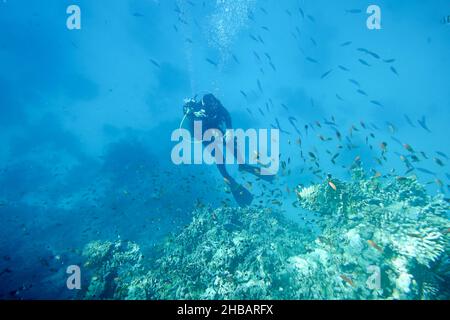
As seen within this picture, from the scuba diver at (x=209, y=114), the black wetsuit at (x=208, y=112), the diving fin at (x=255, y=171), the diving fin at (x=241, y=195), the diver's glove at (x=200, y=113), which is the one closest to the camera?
the diver's glove at (x=200, y=113)

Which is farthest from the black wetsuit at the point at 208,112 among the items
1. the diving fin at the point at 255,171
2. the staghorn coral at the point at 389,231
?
the staghorn coral at the point at 389,231

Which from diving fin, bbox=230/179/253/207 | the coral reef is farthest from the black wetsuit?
the coral reef

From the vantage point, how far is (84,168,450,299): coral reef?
24.2ft

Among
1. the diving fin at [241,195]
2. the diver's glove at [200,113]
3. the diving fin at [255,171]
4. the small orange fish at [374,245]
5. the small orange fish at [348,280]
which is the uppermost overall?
the diver's glove at [200,113]

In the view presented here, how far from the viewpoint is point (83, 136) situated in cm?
4006

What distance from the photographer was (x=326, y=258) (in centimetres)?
907

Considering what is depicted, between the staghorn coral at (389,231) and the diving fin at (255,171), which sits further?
the diving fin at (255,171)

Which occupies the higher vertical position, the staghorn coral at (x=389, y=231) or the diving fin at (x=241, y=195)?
the diving fin at (x=241, y=195)

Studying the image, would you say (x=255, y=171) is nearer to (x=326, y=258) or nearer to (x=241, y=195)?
(x=241, y=195)

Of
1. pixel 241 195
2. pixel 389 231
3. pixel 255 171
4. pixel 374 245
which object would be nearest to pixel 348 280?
pixel 374 245

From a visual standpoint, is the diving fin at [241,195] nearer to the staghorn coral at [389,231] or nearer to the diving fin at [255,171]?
the diving fin at [255,171]

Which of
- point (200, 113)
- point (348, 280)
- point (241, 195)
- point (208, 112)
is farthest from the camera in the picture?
point (241, 195)

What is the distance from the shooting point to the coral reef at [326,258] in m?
7.39
